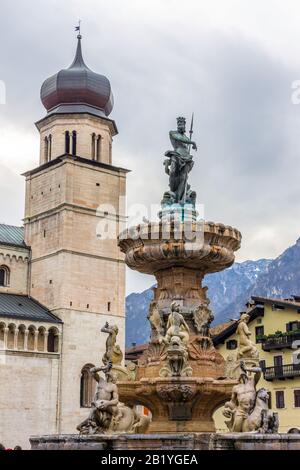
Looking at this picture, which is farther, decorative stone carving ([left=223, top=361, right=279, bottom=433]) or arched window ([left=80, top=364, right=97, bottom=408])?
arched window ([left=80, top=364, right=97, bottom=408])

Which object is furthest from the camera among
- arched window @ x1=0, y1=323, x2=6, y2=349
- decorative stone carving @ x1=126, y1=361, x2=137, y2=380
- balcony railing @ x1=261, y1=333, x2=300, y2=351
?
arched window @ x1=0, y1=323, x2=6, y2=349

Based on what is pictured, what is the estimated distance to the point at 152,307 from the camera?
17234 mm

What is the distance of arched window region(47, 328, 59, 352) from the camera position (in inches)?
2180

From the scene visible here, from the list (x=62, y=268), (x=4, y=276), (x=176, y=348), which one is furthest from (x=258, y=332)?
(x=176, y=348)

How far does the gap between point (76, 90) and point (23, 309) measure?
711 inches

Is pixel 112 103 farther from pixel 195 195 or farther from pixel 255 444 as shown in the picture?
pixel 255 444

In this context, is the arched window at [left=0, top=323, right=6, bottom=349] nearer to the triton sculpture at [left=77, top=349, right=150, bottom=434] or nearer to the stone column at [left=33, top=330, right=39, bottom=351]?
the stone column at [left=33, top=330, right=39, bottom=351]

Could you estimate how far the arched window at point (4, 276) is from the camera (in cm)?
5984

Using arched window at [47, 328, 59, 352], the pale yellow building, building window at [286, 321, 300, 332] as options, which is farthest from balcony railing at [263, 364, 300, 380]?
arched window at [47, 328, 59, 352]

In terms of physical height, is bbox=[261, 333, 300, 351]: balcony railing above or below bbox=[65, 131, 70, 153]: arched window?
below

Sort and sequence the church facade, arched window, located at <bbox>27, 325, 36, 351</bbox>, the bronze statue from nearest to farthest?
the bronze statue < the church facade < arched window, located at <bbox>27, 325, 36, 351</bbox>

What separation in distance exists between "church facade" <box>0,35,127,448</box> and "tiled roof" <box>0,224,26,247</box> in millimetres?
90

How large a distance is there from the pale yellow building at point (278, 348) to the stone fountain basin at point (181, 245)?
2594 cm

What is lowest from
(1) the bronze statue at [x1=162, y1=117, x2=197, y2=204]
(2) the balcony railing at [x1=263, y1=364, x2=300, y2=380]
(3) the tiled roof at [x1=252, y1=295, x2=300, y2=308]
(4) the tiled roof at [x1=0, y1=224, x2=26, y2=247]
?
(2) the balcony railing at [x1=263, y1=364, x2=300, y2=380]
